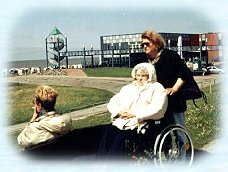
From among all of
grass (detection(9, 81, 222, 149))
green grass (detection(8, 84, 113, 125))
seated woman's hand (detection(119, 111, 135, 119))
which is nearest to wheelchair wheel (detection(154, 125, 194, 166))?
grass (detection(9, 81, 222, 149))

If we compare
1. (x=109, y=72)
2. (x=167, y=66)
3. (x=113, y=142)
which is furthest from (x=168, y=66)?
(x=113, y=142)

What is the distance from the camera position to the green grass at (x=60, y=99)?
14.9 feet

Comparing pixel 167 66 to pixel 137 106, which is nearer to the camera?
pixel 137 106

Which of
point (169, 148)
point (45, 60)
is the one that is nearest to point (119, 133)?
point (169, 148)

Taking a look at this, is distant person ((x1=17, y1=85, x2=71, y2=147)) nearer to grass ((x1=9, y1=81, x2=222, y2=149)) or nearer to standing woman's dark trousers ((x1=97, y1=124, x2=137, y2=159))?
grass ((x1=9, y1=81, x2=222, y2=149))

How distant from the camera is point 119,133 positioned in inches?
177

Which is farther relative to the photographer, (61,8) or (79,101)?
(79,101)

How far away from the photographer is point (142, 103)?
446 centimetres

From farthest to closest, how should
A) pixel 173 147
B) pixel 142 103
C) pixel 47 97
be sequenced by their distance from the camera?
pixel 173 147 < pixel 47 97 < pixel 142 103

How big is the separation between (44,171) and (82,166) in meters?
0.28

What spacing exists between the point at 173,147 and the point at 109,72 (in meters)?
0.74

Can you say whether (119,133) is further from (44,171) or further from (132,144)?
(44,171)

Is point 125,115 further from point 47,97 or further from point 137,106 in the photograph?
point 47,97

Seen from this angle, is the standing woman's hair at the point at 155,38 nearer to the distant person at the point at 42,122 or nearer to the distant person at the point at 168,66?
the distant person at the point at 168,66
